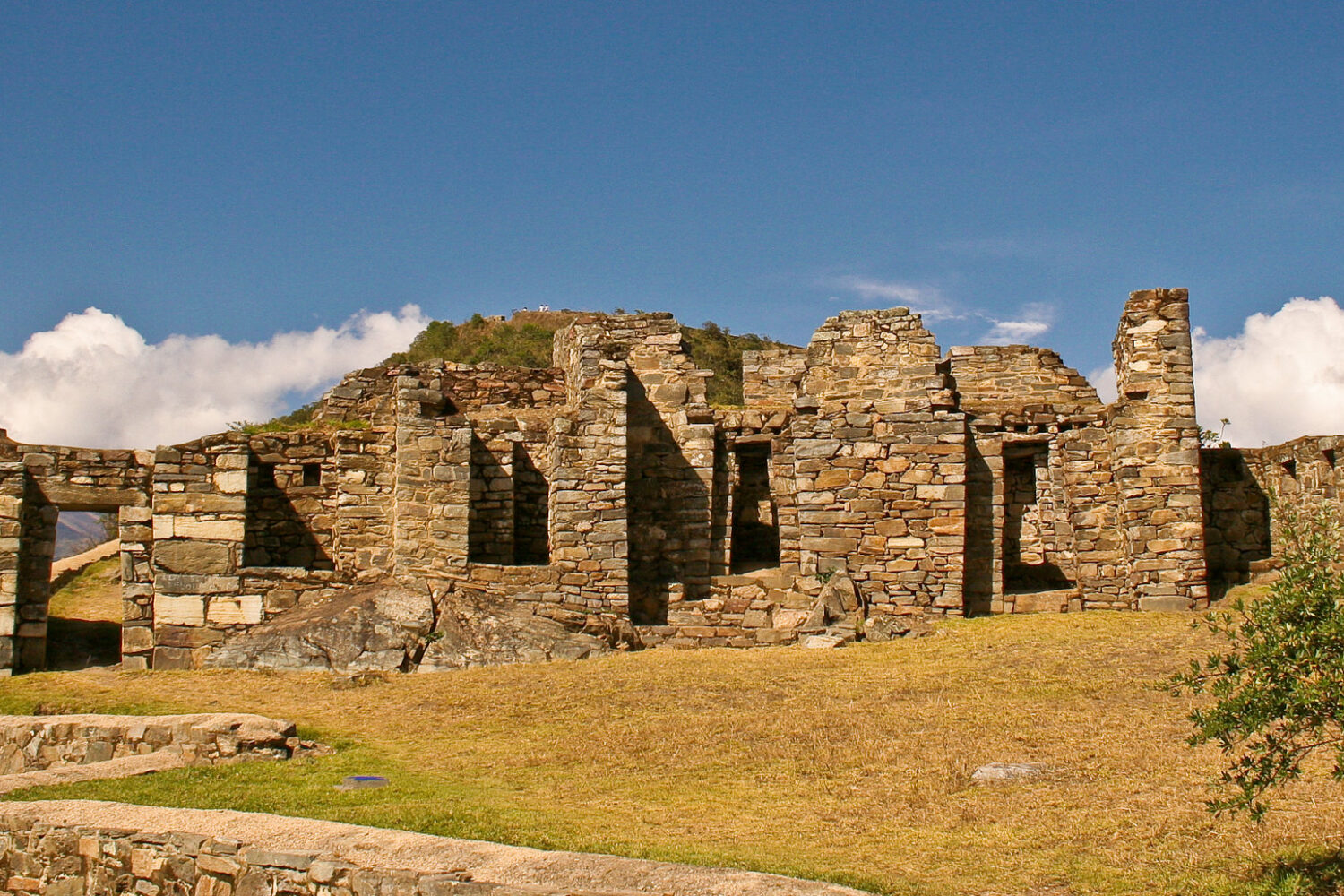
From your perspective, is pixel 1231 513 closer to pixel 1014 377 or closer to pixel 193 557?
pixel 1014 377

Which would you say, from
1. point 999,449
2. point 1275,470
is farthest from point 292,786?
point 1275,470

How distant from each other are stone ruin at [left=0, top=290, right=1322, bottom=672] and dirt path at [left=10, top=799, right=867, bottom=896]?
7.95 m

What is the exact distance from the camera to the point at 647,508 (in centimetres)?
1856

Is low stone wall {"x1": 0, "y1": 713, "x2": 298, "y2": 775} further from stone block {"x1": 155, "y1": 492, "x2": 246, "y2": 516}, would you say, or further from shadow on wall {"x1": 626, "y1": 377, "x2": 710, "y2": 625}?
shadow on wall {"x1": 626, "y1": 377, "x2": 710, "y2": 625}

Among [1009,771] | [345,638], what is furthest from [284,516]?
[1009,771]

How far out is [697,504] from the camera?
1850cm

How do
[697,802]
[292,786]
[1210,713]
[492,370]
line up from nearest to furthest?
[1210,713], [697,802], [292,786], [492,370]

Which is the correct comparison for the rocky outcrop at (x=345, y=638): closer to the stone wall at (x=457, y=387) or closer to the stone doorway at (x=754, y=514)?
the stone wall at (x=457, y=387)

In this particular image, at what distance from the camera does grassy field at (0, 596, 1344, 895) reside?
7.76 m

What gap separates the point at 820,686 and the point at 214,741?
6436mm

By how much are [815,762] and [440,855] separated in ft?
13.0

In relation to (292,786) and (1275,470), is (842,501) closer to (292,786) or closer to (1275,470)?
(1275,470)

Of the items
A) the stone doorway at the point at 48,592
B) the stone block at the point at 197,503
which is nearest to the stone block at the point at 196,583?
the stone doorway at the point at 48,592

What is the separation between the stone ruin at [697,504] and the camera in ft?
56.5
